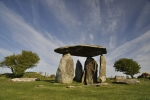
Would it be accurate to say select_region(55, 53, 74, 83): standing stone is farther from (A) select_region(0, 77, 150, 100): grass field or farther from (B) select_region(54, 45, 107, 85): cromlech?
(A) select_region(0, 77, 150, 100): grass field

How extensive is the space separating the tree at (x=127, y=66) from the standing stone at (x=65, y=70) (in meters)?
34.0

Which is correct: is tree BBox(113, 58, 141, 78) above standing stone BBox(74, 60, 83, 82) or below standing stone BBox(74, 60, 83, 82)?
above

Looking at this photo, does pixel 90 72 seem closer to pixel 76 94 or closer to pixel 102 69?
pixel 102 69

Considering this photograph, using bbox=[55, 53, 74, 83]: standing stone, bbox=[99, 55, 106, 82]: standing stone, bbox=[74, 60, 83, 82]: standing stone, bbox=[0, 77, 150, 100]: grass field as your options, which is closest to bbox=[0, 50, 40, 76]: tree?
bbox=[74, 60, 83, 82]: standing stone

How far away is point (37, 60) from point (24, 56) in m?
4.38

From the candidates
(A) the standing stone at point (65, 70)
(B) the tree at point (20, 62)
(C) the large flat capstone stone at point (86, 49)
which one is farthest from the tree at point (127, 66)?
(A) the standing stone at point (65, 70)

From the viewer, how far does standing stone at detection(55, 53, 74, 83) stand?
814 inches

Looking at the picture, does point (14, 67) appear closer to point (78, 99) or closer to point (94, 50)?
point (94, 50)

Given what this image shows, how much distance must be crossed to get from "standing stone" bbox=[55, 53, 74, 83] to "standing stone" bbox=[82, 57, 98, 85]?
7.00 ft

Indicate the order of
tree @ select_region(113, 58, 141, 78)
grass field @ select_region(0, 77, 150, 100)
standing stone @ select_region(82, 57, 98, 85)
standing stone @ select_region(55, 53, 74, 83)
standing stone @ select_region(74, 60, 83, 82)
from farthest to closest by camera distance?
1. tree @ select_region(113, 58, 141, 78)
2. standing stone @ select_region(74, 60, 83, 82)
3. standing stone @ select_region(82, 57, 98, 85)
4. standing stone @ select_region(55, 53, 74, 83)
5. grass field @ select_region(0, 77, 150, 100)

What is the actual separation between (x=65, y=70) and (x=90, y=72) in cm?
359

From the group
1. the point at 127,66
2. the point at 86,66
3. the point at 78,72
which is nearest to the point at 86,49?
the point at 86,66

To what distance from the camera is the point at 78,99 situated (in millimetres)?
10164

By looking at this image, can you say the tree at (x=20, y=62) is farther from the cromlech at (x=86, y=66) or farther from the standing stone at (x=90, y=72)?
the standing stone at (x=90, y=72)
